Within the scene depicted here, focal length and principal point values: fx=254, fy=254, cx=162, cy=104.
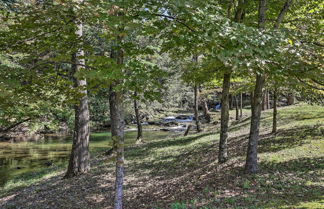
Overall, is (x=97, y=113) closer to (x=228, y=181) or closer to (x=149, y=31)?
(x=228, y=181)

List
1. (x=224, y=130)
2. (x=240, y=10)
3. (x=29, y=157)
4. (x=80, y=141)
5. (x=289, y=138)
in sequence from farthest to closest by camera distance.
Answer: (x=29, y=157) → (x=289, y=138) → (x=80, y=141) → (x=224, y=130) → (x=240, y=10)

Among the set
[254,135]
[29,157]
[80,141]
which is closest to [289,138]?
[254,135]

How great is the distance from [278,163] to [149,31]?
6.75m

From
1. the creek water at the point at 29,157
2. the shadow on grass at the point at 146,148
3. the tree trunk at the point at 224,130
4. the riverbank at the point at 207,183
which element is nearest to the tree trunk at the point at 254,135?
the riverbank at the point at 207,183

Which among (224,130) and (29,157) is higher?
(224,130)

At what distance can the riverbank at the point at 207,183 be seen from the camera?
20.6 ft

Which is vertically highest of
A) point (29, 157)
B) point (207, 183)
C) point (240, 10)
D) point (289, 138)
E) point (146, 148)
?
point (240, 10)

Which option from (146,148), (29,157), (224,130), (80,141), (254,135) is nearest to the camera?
(254,135)

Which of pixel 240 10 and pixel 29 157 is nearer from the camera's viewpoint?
pixel 240 10

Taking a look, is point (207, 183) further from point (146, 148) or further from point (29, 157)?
point (29, 157)

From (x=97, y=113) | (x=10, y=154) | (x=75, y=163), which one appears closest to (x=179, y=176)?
(x=75, y=163)

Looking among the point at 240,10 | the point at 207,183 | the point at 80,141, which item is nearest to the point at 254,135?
the point at 207,183

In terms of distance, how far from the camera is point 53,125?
41.4 feet

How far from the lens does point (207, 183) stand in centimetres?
783
